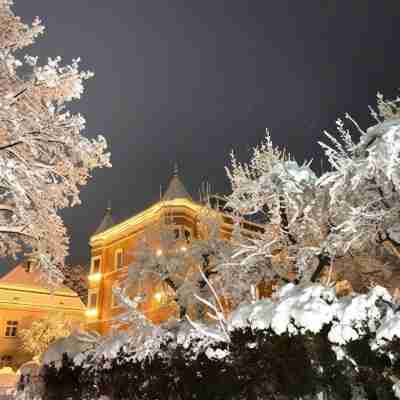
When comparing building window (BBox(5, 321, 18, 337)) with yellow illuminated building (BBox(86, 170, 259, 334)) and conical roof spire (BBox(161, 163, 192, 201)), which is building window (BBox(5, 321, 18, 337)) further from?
conical roof spire (BBox(161, 163, 192, 201))

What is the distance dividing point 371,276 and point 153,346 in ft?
35.4

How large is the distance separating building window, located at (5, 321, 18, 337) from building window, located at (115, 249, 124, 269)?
1077 centimetres

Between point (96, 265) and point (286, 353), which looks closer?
point (286, 353)

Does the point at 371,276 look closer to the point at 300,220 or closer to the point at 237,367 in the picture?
the point at 300,220

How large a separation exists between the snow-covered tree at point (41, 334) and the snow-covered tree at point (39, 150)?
25788 mm

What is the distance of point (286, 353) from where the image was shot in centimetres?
701

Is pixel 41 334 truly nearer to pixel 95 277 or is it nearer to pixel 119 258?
pixel 95 277

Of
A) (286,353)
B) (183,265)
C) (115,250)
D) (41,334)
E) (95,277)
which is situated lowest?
(286,353)

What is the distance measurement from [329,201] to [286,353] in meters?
5.99

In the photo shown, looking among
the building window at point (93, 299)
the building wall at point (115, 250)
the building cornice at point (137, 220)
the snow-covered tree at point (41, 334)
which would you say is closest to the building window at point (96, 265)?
the building wall at point (115, 250)

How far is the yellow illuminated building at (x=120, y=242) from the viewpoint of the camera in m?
33.8

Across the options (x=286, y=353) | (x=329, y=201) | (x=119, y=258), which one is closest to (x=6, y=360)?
(x=119, y=258)

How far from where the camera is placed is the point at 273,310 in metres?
7.43

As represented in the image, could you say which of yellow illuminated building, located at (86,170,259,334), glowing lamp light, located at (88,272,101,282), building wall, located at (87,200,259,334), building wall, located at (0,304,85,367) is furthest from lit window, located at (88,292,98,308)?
building wall, located at (0,304,85,367)
